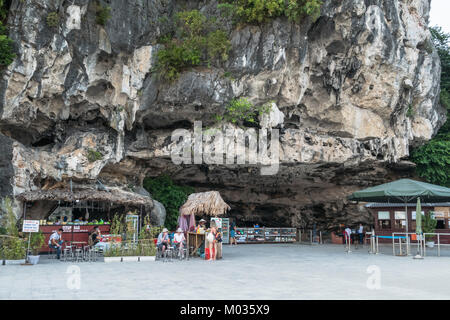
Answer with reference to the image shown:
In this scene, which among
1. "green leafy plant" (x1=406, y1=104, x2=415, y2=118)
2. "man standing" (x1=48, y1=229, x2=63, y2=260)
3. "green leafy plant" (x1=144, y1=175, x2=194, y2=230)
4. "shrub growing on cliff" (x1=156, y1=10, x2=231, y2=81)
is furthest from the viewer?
"green leafy plant" (x1=406, y1=104, x2=415, y2=118)

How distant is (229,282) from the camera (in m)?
7.45

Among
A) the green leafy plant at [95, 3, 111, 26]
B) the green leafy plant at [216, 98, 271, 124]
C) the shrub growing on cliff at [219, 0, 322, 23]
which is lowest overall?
the green leafy plant at [216, 98, 271, 124]

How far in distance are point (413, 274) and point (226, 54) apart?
38.3 ft

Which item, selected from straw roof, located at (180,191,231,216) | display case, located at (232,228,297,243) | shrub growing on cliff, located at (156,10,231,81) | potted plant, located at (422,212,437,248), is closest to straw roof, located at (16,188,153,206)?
straw roof, located at (180,191,231,216)

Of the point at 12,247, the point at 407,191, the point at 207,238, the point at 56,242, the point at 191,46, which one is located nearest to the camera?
the point at 12,247

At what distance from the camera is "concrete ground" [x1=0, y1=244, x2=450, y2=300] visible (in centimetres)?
605

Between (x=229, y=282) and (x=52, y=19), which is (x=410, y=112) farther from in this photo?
(x=52, y=19)

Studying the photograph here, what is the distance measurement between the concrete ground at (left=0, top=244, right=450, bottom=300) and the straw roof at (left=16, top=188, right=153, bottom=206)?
4.47m

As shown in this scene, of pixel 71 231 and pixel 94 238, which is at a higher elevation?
pixel 71 231

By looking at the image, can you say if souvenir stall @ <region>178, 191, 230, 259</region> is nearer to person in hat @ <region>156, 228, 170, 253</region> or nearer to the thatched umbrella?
the thatched umbrella

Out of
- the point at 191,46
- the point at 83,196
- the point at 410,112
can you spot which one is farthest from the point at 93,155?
the point at 410,112

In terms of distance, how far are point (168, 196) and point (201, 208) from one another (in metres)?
5.98
